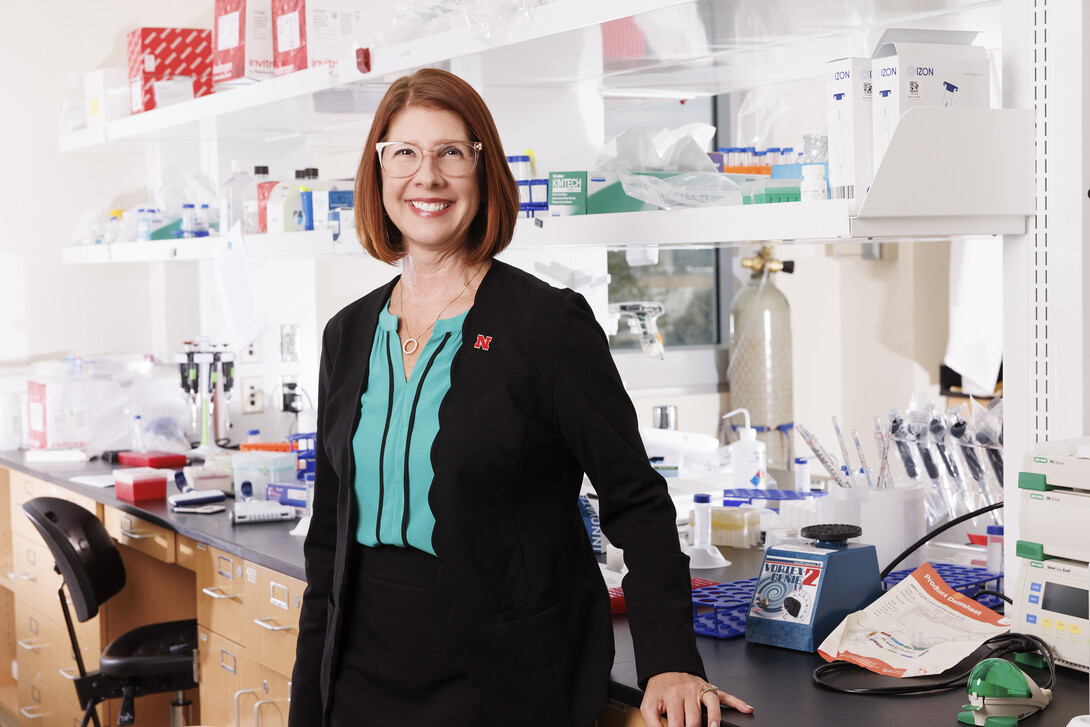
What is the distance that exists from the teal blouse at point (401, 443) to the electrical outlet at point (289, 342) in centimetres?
237

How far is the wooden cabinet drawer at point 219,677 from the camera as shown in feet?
8.25

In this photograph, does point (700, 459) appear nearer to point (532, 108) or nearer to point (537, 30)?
point (532, 108)

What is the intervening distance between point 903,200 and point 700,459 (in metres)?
1.38

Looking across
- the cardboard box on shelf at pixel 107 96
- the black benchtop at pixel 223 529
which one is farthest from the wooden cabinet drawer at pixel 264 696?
the cardboard box on shelf at pixel 107 96

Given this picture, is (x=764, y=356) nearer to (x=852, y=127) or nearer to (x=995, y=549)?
(x=995, y=549)

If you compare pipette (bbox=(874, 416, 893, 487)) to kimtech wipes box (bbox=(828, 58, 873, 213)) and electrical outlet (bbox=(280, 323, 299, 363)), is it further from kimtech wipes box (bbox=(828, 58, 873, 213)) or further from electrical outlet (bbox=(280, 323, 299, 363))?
electrical outlet (bbox=(280, 323, 299, 363))

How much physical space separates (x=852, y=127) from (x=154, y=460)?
2.50 m

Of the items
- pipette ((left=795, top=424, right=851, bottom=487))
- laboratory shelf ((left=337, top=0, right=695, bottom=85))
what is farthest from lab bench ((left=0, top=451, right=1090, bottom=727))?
laboratory shelf ((left=337, top=0, right=695, bottom=85))

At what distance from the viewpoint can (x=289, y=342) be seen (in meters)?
3.88

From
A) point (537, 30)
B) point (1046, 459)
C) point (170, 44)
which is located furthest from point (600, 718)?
point (170, 44)

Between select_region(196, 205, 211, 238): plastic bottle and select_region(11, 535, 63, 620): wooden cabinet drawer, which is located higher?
select_region(196, 205, 211, 238): plastic bottle

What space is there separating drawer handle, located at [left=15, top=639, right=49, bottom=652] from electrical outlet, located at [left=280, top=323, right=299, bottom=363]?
44.2 inches

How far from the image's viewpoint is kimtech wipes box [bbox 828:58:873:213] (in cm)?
162

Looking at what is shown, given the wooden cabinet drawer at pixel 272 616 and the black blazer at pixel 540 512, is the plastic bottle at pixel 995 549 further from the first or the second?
the wooden cabinet drawer at pixel 272 616
